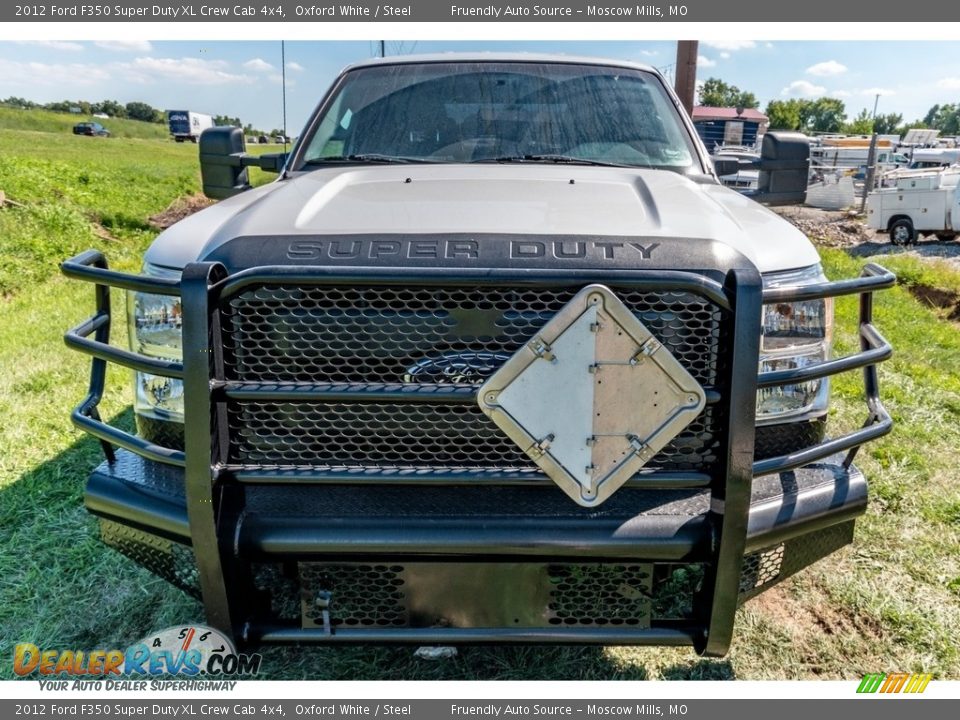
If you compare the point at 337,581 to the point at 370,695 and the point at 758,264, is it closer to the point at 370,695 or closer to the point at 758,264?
the point at 370,695

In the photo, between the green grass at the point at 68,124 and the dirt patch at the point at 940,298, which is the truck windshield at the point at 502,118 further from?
the green grass at the point at 68,124

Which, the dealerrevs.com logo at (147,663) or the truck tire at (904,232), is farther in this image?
the truck tire at (904,232)

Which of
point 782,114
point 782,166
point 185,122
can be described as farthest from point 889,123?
point 782,166

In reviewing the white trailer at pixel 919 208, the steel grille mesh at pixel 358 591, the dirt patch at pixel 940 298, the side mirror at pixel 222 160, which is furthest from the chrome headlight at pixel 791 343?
the white trailer at pixel 919 208

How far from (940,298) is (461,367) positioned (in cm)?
1191

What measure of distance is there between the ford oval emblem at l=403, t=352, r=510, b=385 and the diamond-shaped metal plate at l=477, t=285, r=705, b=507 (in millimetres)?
131

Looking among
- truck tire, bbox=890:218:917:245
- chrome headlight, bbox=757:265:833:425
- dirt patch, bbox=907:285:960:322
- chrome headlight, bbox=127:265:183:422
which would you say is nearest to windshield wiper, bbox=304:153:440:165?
chrome headlight, bbox=127:265:183:422

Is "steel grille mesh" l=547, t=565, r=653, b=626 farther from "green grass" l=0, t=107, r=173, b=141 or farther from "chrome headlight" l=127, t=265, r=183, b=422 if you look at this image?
"green grass" l=0, t=107, r=173, b=141

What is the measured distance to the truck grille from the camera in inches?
80.4

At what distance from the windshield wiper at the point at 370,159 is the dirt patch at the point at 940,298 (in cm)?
1011

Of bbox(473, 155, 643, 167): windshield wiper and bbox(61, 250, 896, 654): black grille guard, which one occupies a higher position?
bbox(473, 155, 643, 167): windshield wiper

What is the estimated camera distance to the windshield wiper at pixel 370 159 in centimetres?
335

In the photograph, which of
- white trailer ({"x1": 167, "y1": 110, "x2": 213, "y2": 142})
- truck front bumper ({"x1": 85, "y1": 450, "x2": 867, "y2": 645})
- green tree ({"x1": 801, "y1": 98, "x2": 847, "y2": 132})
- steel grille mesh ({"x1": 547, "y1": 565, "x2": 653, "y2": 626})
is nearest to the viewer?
truck front bumper ({"x1": 85, "y1": 450, "x2": 867, "y2": 645})

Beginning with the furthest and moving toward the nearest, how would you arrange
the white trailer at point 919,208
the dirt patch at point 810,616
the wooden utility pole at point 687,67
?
1. the white trailer at point 919,208
2. the wooden utility pole at point 687,67
3. the dirt patch at point 810,616
